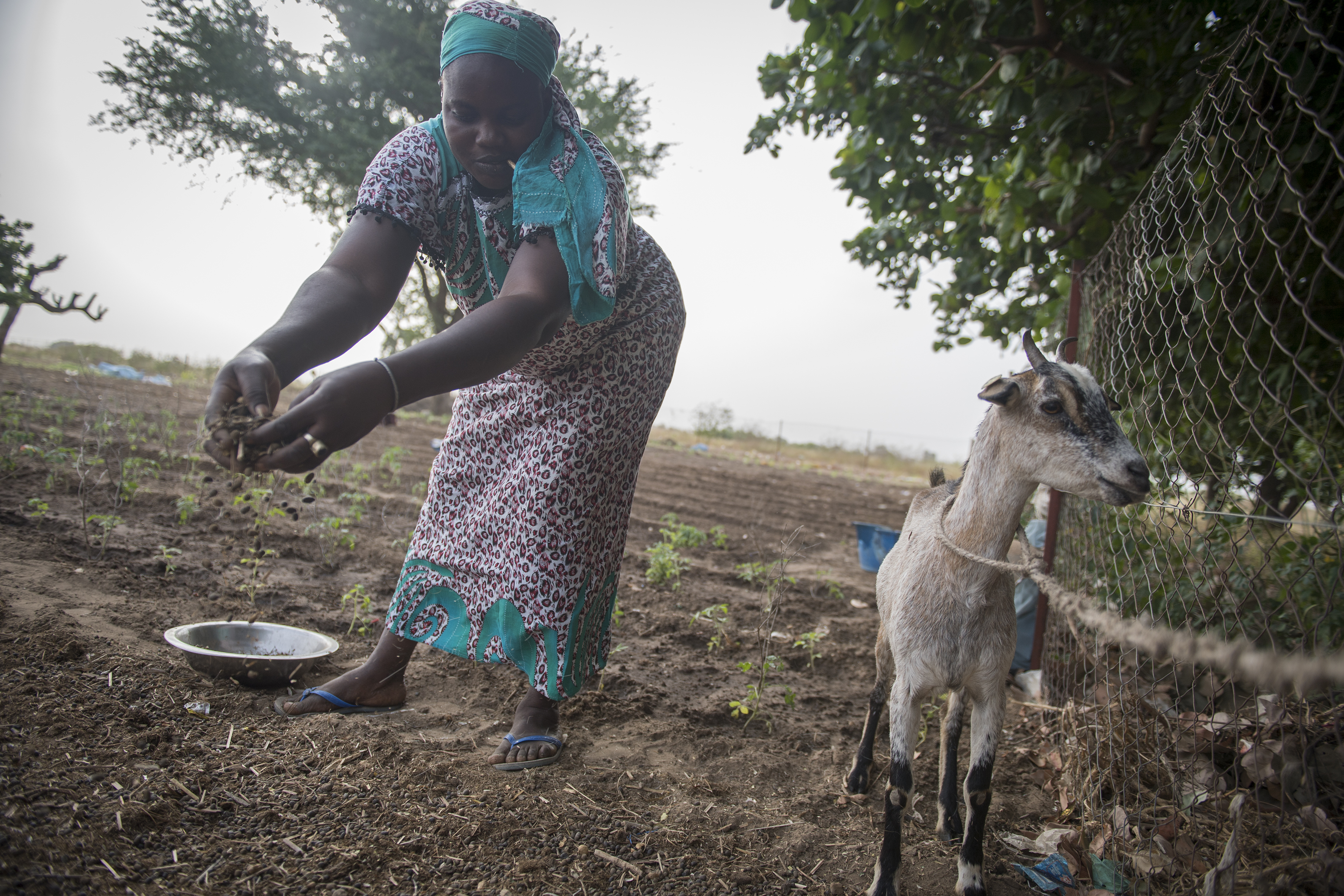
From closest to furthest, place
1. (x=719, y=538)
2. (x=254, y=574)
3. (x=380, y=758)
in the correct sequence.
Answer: (x=380, y=758) → (x=254, y=574) → (x=719, y=538)

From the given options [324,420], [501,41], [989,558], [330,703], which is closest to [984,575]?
[989,558]

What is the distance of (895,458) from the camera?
97.5ft

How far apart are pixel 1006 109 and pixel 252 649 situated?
4.55m

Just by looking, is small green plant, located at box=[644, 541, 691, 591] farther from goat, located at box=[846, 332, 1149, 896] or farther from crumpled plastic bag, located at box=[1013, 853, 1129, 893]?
crumpled plastic bag, located at box=[1013, 853, 1129, 893]

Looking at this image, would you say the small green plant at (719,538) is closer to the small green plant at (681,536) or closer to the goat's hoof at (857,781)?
the small green plant at (681,536)

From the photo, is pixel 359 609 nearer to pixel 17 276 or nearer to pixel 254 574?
pixel 254 574

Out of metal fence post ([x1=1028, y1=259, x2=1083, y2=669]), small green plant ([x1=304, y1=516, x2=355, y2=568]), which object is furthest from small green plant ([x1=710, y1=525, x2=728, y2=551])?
small green plant ([x1=304, y1=516, x2=355, y2=568])

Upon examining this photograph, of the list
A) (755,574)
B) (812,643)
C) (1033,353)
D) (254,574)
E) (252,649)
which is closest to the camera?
(1033,353)

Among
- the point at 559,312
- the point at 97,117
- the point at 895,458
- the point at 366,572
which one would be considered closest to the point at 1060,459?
the point at 559,312

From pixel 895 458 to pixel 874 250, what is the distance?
2470cm

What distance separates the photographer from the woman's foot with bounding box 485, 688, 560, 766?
2311mm

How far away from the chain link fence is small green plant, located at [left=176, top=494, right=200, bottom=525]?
481 cm

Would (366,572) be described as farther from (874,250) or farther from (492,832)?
(874,250)

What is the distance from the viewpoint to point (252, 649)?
2.75 metres
